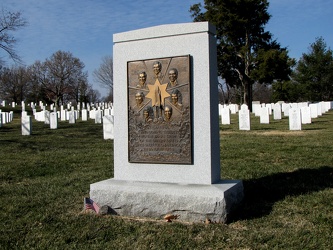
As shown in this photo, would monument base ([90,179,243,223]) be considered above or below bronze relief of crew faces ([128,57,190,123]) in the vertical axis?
below

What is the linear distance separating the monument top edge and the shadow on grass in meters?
2.24

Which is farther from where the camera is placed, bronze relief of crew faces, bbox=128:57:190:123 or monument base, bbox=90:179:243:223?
bronze relief of crew faces, bbox=128:57:190:123

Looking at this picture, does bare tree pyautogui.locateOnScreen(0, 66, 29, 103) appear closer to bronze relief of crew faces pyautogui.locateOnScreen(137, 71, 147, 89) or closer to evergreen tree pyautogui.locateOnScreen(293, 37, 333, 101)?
evergreen tree pyautogui.locateOnScreen(293, 37, 333, 101)

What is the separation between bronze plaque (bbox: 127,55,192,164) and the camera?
15.1ft

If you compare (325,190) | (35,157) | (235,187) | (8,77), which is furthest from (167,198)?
(8,77)

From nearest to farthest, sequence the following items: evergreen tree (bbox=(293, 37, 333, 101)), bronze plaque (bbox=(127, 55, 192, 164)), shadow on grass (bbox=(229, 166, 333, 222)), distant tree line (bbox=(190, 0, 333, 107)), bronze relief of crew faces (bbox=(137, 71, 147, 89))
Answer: shadow on grass (bbox=(229, 166, 333, 222)) < bronze plaque (bbox=(127, 55, 192, 164)) < bronze relief of crew faces (bbox=(137, 71, 147, 89)) < distant tree line (bbox=(190, 0, 333, 107)) < evergreen tree (bbox=(293, 37, 333, 101))

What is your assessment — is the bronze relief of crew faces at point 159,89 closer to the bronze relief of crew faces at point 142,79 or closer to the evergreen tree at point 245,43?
the bronze relief of crew faces at point 142,79

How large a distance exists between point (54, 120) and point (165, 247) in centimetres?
1830

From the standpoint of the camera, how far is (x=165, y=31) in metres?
4.68

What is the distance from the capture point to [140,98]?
486 cm

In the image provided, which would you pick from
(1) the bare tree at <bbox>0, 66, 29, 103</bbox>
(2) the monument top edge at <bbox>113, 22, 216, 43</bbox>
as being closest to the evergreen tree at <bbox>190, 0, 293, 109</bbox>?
(2) the monument top edge at <bbox>113, 22, 216, 43</bbox>

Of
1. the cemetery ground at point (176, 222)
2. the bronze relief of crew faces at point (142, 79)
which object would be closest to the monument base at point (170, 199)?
A: the cemetery ground at point (176, 222)

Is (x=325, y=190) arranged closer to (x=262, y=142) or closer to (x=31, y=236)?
(x=31, y=236)

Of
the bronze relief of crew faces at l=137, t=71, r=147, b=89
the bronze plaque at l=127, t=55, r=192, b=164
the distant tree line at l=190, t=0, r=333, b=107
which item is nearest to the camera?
the bronze plaque at l=127, t=55, r=192, b=164
